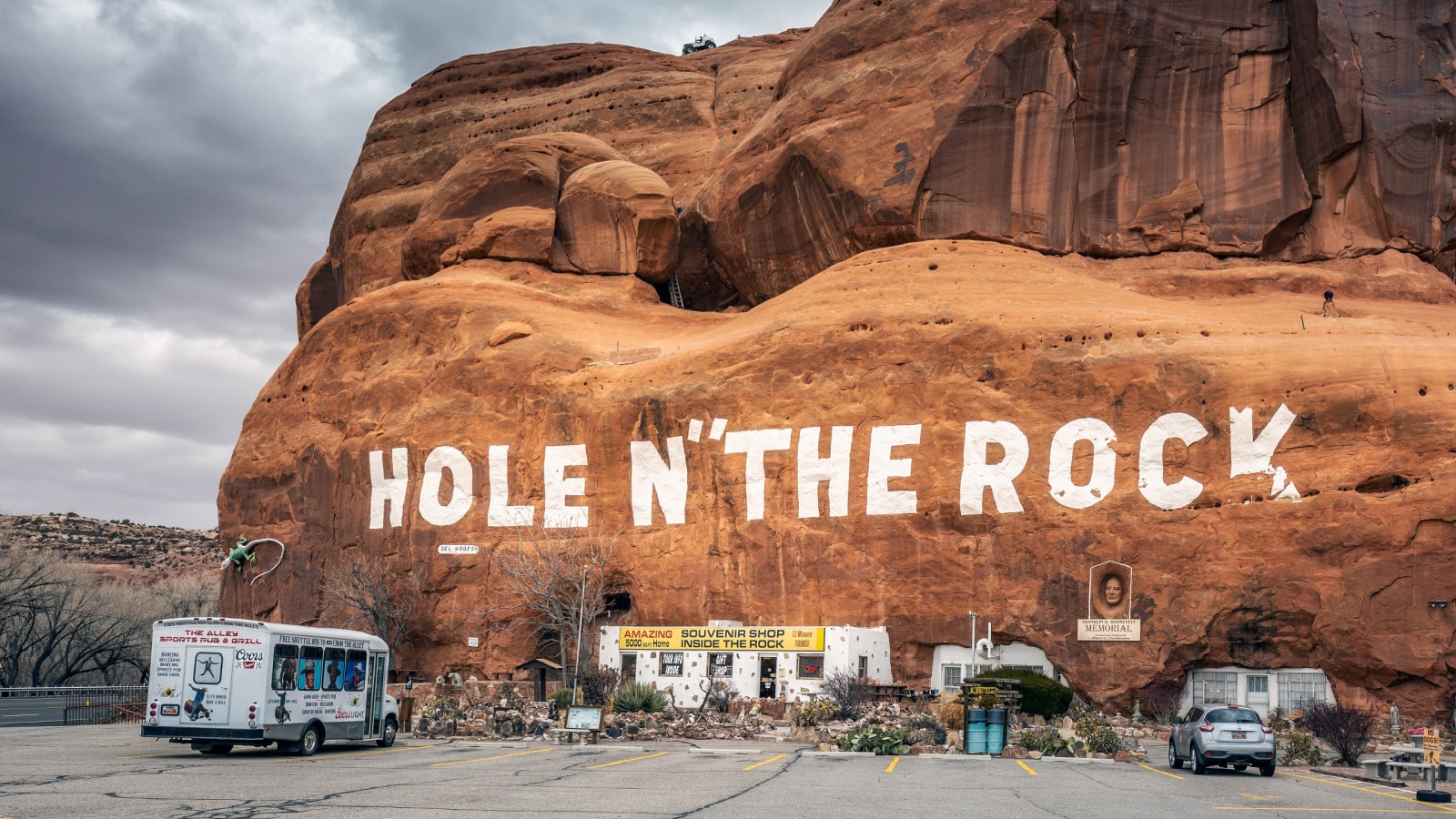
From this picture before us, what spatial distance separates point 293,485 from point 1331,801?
1612 inches

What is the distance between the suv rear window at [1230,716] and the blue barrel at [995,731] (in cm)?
456

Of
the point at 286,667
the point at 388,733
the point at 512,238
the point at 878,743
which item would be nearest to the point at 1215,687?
the point at 878,743

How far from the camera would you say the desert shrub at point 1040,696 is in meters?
33.4

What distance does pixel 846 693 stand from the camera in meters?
32.4

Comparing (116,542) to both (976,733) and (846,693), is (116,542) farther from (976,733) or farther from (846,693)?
(976,733)

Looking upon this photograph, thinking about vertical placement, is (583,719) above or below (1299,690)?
below

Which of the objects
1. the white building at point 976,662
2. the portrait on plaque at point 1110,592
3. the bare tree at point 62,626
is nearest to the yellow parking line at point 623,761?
the white building at point 976,662

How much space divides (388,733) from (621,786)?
10.9 m

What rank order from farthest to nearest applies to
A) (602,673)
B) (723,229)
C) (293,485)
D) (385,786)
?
(723,229), (293,485), (602,673), (385,786)

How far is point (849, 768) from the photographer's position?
70.2 ft

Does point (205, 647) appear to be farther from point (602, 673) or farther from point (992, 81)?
point (992, 81)

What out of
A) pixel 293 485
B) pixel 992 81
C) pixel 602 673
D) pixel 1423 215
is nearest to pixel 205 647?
pixel 602 673

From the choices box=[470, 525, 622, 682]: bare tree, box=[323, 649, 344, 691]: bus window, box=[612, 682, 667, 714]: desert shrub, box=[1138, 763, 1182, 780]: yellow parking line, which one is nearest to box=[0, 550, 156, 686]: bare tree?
box=[470, 525, 622, 682]: bare tree

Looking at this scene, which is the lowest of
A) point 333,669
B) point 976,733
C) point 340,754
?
point 340,754
